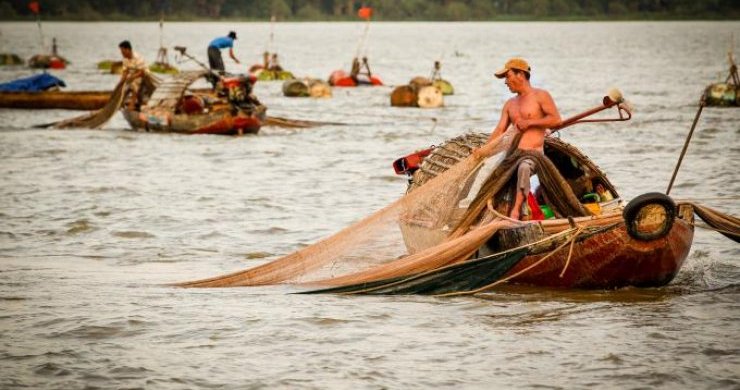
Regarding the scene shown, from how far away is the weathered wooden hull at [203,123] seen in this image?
909 inches

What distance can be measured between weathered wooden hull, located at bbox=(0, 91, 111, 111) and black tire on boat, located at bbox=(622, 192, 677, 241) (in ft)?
73.4

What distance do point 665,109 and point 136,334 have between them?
24766mm

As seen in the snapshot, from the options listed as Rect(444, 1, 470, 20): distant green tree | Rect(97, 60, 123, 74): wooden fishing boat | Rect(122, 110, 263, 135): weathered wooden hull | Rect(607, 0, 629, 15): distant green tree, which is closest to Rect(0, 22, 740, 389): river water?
Rect(122, 110, 263, 135): weathered wooden hull

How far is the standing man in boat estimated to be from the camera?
9117 millimetres

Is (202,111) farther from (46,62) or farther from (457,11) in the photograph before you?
(457,11)

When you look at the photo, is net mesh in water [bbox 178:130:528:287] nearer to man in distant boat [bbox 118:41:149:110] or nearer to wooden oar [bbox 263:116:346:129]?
man in distant boat [bbox 118:41:149:110]

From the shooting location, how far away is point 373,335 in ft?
27.9

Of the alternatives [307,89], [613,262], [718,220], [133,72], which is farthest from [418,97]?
[613,262]

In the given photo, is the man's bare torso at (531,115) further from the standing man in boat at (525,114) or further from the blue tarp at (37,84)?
the blue tarp at (37,84)

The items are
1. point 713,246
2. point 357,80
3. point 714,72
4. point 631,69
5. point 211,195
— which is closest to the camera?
point 713,246

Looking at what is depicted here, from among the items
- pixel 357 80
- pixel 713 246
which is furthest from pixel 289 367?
pixel 357 80

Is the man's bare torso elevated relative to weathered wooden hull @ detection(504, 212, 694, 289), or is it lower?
elevated

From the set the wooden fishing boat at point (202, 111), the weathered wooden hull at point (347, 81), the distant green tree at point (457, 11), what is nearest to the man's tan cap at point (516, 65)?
the wooden fishing boat at point (202, 111)

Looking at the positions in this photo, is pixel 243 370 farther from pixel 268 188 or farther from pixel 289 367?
pixel 268 188
